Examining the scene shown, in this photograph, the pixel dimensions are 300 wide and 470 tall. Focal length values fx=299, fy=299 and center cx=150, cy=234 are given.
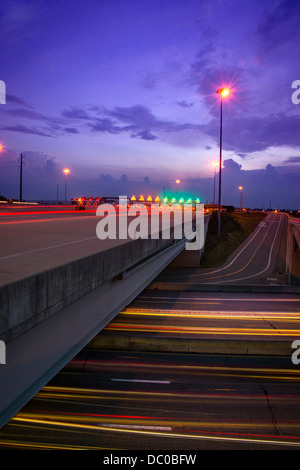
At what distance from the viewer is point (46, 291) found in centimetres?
464

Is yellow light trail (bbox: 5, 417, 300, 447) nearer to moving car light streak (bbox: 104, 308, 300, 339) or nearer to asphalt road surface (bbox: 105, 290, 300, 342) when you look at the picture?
asphalt road surface (bbox: 105, 290, 300, 342)

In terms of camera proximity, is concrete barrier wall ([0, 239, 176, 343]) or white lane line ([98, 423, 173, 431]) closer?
concrete barrier wall ([0, 239, 176, 343])

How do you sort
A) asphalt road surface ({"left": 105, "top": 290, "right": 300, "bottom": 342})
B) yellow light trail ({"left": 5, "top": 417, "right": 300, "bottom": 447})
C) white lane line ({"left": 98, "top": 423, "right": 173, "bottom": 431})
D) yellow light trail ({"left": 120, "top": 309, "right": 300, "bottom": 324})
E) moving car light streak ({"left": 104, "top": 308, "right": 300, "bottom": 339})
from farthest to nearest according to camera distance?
yellow light trail ({"left": 120, "top": 309, "right": 300, "bottom": 324})
moving car light streak ({"left": 104, "top": 308, "right": 300, "bottom": 339})
asphalt road surface ({"left": 105, "top": 290, "right": 300, "bottom": 342})
white lane line ({"left": 98, "top": 423, "right": 173, "bottom": 431})
yellow light trail ({"left": 5, "top": 417, "right": 300, "bottom": 447})

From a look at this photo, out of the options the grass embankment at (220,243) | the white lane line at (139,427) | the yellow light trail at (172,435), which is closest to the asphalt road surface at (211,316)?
the white lane line at (139,427)

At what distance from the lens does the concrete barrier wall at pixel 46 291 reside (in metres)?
3.81

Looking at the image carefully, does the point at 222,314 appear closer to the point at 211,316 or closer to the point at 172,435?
the point at 211,316

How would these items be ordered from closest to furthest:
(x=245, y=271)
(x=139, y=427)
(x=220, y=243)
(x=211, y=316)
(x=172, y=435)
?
(x=172, y=435), (x=139, y=427), (x=211, y=316), (x=245, y=271), (x=220, y=243)

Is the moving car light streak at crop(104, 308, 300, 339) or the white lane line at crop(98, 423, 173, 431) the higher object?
the moving car light streak at crop(104, 308, 300, 339)

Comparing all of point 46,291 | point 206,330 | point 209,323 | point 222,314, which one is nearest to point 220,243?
point 222,314

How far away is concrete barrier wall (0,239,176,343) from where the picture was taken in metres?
3.81

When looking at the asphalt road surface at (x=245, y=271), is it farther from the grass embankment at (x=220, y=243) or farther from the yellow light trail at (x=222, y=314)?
the yellow light trail at (x=222, y=314)

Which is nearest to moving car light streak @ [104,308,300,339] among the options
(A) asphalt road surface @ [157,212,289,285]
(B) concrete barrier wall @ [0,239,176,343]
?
(B) concrete barrier wall @ [0,239,176,343]

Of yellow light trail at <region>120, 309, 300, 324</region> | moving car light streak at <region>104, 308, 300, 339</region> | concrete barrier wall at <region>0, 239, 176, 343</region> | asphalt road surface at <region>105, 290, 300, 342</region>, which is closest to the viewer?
concrete barrier wall at <region>0, 239, 176, 343</region>
